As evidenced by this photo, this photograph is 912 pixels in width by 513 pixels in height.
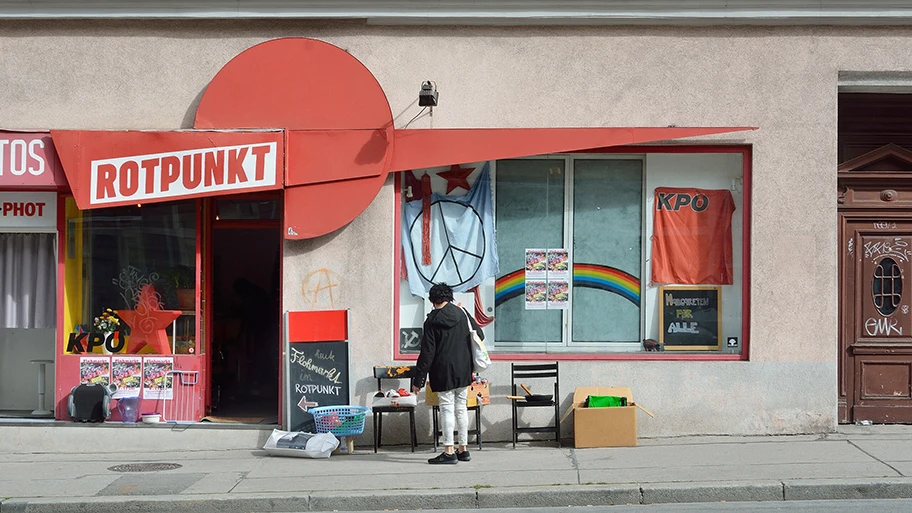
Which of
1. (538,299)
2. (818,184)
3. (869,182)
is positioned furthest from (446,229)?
(869,182)

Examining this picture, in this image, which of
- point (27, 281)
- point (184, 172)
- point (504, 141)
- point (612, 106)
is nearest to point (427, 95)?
point (504, 141)

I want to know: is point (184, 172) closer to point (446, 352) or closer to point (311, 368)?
point (311, 368)

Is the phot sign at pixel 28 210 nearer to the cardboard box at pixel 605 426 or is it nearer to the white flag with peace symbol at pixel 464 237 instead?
the white flag with peace symbol at pixel 464 237

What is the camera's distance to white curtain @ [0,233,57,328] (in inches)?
438

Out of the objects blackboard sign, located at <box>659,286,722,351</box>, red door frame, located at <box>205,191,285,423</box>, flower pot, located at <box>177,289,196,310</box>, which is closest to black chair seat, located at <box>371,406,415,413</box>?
red door frame, located at <box>205,191,285,423</box>

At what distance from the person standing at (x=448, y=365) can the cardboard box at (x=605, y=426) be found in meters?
1.25

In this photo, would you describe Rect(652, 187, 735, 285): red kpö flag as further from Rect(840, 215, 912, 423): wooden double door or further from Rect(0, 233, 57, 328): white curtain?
Rect(0, 233, 57, 328): white curtain

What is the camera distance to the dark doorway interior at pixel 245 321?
1180cm

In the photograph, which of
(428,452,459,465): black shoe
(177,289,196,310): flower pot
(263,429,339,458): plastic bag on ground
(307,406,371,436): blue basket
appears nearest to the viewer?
(428,452,459,465): black shoe

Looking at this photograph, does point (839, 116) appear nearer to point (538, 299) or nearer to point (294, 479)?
point (538, 299)

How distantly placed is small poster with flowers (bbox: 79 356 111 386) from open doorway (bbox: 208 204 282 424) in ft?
4.01

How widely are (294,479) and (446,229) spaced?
3373 mm

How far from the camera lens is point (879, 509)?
7617mm

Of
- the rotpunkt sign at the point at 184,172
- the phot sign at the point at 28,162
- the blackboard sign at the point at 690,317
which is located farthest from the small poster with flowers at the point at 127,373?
the blackboard sign at the point at 690,317
